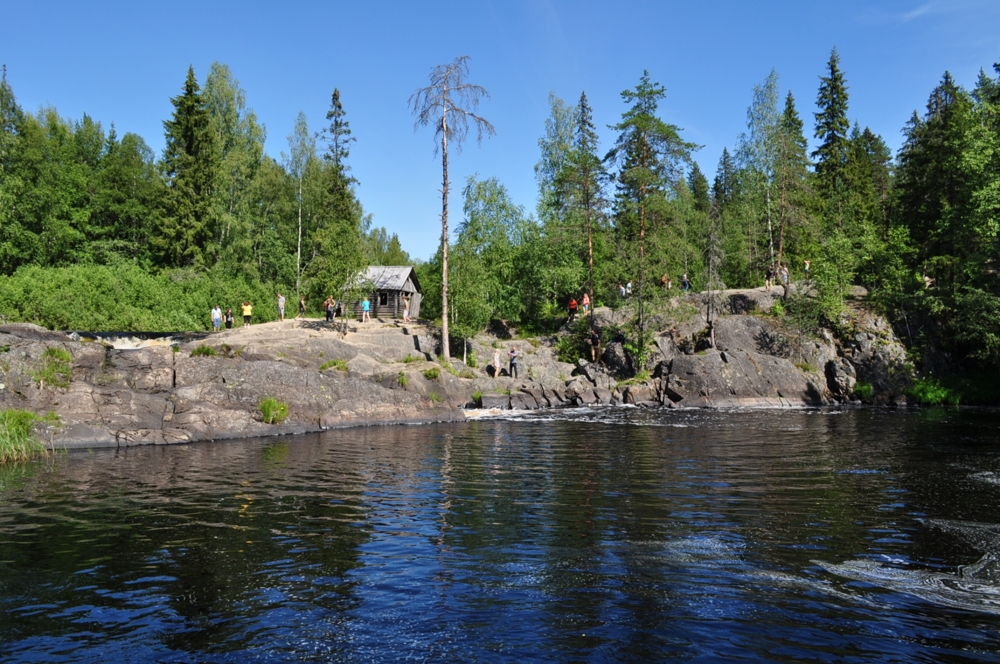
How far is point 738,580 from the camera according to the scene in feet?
29.9

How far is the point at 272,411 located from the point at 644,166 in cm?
2974

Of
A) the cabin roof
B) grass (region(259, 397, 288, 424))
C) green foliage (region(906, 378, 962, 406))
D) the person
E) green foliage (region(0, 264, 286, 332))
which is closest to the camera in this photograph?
grass (region(259, 397, 288, 424))

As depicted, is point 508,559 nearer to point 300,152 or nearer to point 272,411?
point 272,411

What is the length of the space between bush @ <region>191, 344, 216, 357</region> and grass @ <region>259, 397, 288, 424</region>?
4762mm

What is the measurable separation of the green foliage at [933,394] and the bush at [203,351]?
40.6m

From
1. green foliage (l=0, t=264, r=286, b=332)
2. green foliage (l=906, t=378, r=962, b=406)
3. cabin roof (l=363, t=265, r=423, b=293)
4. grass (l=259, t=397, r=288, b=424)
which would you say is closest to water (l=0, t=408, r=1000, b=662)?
grass (l=259, t=397, r=288, b=424)

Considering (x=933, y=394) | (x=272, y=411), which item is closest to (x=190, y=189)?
(x=272, y=411)

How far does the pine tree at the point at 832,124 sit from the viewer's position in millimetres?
61031

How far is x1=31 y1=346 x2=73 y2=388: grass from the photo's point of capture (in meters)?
24.9

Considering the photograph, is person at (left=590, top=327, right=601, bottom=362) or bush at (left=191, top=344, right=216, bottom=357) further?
person at (left=590, top=327, right=601, bottom=362)

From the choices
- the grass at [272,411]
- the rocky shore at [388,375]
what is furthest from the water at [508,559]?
the grass at [272,411]

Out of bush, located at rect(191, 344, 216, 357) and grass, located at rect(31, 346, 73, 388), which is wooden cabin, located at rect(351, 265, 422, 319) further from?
grass, located at rect(31, 346, 73, 388)

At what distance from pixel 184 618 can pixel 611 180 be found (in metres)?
43.1

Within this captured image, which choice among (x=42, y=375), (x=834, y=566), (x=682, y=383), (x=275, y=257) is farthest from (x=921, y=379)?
(x=275, y=257)
